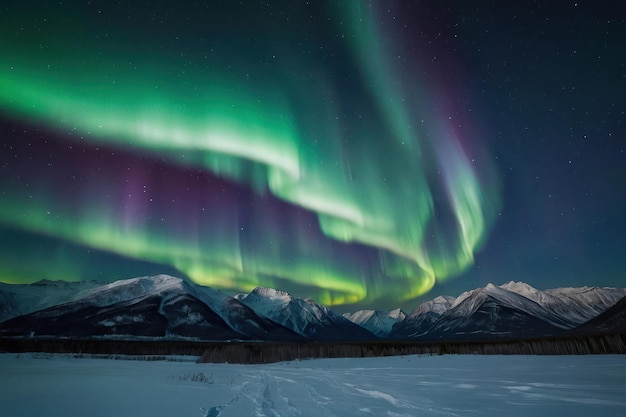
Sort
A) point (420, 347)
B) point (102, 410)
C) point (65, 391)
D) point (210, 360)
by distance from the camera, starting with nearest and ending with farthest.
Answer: point (102, 410)
point (65, 391)
point (210, 360)
point (420, 347)

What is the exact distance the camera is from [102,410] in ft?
39.8

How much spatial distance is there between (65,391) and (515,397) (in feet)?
64.6

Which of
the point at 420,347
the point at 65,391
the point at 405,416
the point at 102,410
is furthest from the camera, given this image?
the point at 420,347

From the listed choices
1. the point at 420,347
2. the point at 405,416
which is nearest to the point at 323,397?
the point at 405,416

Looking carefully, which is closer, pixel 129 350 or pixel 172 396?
pixel 172 396

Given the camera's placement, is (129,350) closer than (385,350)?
No

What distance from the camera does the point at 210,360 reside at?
233 feet

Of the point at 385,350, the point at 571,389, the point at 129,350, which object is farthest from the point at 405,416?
the point at 129,350

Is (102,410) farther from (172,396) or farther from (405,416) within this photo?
(405,416)

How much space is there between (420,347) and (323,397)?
88.2 metres

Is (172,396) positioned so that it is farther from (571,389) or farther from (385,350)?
(385,350)

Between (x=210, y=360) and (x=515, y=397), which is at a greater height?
(x=515, y=397)

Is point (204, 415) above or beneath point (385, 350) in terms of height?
above

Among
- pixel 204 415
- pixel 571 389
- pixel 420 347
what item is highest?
pixel 204 415
